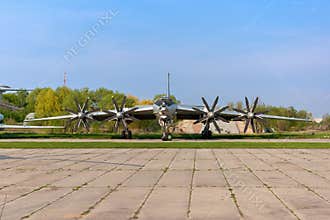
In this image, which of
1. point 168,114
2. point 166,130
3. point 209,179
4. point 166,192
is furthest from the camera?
point 168,114

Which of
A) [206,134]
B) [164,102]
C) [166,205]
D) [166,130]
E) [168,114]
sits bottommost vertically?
[166,205]

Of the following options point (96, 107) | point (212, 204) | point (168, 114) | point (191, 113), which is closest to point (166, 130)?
point (168, 114)

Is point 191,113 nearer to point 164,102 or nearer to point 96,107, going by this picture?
point 164,102

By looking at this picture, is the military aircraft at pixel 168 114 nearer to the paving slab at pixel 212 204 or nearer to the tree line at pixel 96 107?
the tree line at pixel 96 107

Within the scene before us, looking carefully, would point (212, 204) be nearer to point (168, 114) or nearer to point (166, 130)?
point (166, 130)

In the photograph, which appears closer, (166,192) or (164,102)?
(166,192)

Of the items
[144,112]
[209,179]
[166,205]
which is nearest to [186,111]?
[144,112]

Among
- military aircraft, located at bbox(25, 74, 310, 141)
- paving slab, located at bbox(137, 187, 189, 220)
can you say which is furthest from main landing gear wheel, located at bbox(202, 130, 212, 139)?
paving slab, located at bbox(137, 187, 189, 220)

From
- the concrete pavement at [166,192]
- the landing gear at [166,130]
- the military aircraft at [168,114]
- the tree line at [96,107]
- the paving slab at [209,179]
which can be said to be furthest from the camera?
the tree line at [96,107]

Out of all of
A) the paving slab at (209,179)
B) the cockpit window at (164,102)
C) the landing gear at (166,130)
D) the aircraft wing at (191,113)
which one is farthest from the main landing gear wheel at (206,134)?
the paving slab at (209,179)

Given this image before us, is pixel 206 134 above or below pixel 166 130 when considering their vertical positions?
below

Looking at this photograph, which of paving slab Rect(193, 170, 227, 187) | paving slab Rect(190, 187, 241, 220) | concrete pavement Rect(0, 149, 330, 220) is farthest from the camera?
paving slab Rect(193, 170, 227, 187)

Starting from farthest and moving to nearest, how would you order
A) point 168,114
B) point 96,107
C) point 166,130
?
point 96,107
point 168,114
point 166,130

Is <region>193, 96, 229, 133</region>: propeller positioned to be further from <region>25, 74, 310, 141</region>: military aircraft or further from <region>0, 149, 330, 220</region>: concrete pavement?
<region>0, 149, 330, 220</region>: concrete pavement
